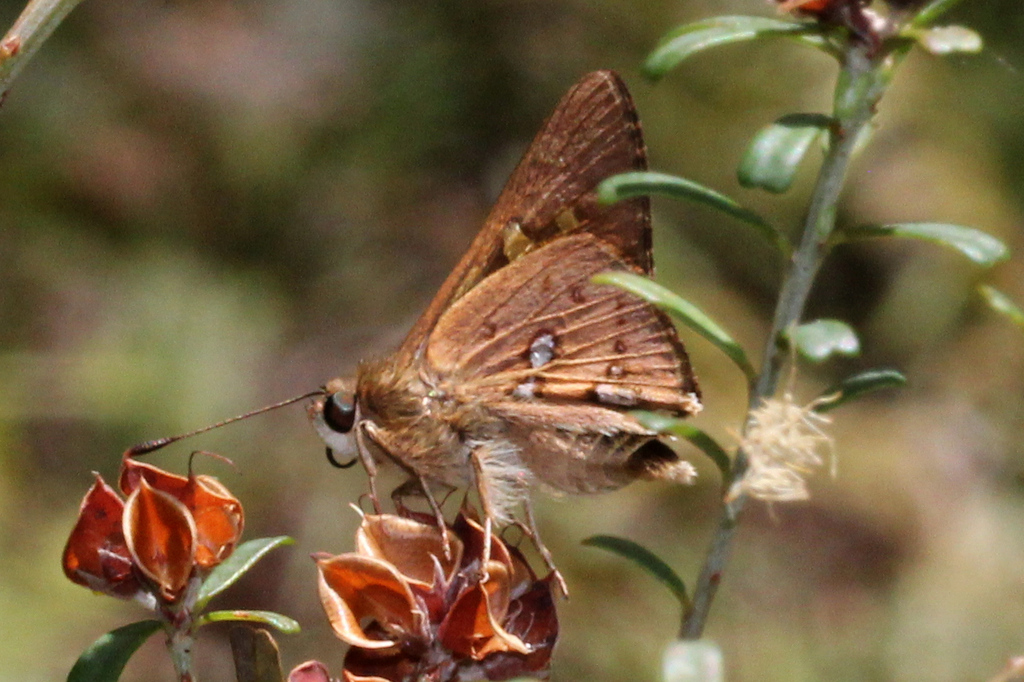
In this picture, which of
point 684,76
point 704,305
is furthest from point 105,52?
point 704,305

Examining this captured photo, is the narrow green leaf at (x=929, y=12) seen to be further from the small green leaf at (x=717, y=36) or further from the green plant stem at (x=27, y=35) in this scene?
the green plant stem at (x=27, y=35)

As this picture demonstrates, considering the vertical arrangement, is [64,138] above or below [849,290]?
above

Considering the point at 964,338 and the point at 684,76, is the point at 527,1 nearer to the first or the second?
the point at 684,76

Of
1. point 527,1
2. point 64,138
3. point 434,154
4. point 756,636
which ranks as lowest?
point 756,636

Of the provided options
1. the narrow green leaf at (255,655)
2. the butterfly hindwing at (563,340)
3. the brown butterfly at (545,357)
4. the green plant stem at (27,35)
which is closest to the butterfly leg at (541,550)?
the brown butterfly at (545,357)

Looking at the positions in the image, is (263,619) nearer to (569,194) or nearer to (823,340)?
(823,340)

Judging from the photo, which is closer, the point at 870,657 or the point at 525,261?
the point at 525,261
